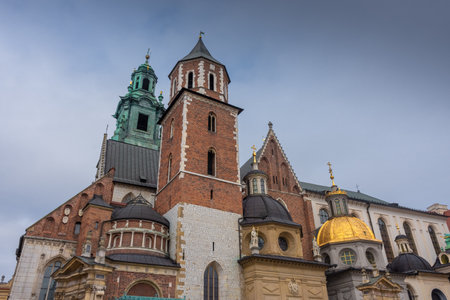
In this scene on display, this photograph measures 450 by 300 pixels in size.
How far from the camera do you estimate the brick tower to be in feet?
65.0

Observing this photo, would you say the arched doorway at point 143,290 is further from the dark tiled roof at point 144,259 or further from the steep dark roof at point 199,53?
the steep dark roof at point 199,53

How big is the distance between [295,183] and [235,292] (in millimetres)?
12815

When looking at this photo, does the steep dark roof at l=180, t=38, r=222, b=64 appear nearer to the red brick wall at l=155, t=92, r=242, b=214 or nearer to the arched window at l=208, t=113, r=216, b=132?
the red brick wall at l=155, t=92, r=242, b=214

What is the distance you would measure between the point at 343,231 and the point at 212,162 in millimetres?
11651

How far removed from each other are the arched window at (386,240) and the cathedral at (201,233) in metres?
2.30

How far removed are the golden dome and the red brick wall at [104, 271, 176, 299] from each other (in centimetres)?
1398

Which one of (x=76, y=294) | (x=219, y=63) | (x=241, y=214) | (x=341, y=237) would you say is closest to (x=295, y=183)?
(x=341, y=237)

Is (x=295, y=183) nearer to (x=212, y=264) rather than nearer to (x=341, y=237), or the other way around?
(x=341, y=237)

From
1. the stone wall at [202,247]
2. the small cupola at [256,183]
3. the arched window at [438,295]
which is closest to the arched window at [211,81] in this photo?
the small cupola at [256,183]

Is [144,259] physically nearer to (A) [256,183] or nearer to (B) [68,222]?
(B) [68,222]

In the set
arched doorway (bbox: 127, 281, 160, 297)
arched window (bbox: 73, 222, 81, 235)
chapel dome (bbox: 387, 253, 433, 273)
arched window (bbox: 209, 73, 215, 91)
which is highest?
arched window (bbox: 209, 73, 215, 91)

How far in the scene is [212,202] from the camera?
2211 cm

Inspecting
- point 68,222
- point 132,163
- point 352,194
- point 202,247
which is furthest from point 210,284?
point 352,194

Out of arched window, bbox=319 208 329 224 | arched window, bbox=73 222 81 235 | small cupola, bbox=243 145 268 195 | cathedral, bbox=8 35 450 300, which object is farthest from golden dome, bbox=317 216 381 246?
arched window, bbox=73 222 81 235
